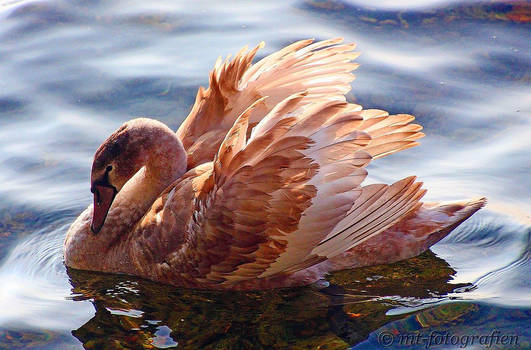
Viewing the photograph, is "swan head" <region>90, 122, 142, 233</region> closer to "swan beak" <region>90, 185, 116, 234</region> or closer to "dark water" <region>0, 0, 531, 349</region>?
"swan beak" <region>90, 185, 116, 234</region>

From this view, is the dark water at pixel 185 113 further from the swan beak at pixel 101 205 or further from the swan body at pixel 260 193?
the swan beak at pixel 101 205

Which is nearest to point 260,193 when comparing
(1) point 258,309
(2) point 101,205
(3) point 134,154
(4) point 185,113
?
(1) point 258,309

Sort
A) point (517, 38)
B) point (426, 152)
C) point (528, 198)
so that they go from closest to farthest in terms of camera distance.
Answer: point (528, 198) < point (426, 152) < point (517, 38)

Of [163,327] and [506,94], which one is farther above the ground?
[506,94]

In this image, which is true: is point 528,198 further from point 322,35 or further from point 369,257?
point 322,35

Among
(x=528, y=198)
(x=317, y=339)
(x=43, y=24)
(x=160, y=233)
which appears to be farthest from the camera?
(x=43, y=24)

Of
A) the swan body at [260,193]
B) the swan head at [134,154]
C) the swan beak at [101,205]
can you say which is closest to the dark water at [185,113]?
the swan body at [260,193]

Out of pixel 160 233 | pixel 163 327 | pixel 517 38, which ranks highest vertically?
Answer: pixel 517 38

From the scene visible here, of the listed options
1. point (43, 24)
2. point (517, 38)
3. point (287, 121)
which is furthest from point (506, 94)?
point (43, 24)

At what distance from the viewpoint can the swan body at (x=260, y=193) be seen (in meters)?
5.27

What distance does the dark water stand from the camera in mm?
5352

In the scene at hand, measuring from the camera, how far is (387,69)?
324 inches

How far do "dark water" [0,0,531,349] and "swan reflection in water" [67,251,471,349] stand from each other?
1 cm

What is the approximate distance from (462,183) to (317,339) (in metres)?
2.00
